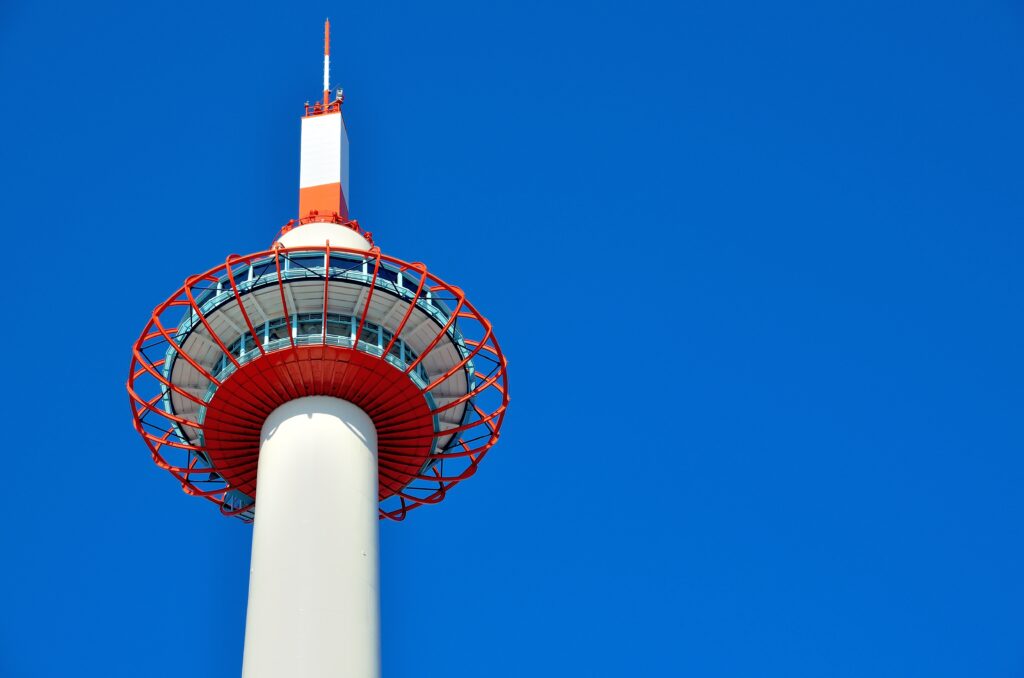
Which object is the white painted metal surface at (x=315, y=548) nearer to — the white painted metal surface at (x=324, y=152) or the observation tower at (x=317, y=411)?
the observation tower at (x=317, y=411)

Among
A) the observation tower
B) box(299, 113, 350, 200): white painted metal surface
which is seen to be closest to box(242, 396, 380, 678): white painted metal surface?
the observation tower

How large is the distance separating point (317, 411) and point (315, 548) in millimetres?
5980

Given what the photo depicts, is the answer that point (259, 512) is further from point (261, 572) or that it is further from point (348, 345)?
point (348, 345)

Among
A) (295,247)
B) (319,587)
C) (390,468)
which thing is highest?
(295,247)

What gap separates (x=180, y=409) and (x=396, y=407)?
9.52 metres

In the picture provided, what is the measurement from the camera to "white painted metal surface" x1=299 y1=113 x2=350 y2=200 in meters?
67.9

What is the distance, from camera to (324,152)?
226 feet

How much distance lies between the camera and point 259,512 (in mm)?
54812

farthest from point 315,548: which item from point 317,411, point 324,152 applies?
point 324,152

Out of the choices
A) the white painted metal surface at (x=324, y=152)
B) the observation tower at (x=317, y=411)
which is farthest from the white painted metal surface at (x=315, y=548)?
the white painted metal surface at (x=324, y=152)

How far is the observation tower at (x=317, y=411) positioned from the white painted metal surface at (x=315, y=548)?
0.05 m

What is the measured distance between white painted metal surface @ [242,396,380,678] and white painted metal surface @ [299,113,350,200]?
14822 mm

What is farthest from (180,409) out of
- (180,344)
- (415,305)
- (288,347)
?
(415,305)

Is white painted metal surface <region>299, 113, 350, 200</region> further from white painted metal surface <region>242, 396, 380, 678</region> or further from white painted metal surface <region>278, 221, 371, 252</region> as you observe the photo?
white painted metal surface <region>242, 396, 380, 678</region>
